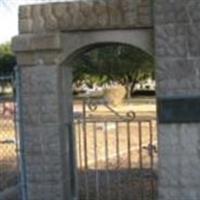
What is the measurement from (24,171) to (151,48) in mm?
2301

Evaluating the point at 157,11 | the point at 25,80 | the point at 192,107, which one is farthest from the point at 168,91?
the point at 25,80

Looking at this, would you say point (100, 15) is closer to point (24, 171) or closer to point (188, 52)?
point (188, 52)

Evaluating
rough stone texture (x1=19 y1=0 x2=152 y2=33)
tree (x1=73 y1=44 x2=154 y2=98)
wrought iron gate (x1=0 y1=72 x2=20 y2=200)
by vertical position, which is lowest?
wrought iron gate (x1=0 y1=72 x2=20 y2=200)

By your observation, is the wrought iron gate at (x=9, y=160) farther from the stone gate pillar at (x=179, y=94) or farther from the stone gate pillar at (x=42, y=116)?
the stone gate pillar at (x=179, y=94)

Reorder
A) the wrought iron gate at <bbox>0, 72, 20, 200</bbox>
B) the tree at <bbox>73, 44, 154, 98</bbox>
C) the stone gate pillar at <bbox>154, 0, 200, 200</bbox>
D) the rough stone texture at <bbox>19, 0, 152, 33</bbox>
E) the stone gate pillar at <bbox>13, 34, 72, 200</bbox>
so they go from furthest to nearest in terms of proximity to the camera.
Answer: the tree at <bbox>73, 44, 154, 98</bbox>, the wrought iron gate at <bbox>0, 72, 20, 200</bbox>, the stone gate pillar at <bbox>13, 34, 72, 200</bbox>, the rough stone texture at <bbox>19, 0, 152, 33</bbox>, the stone gate pillar at <bbox>154, 0, 200, 200</bbox>

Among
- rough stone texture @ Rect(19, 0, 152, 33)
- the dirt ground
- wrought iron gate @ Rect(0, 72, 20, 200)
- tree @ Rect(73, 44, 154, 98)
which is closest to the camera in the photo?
rough stone texture @ Rect(19, 0, 152, 33)

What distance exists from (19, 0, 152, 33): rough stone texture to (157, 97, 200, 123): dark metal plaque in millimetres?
949

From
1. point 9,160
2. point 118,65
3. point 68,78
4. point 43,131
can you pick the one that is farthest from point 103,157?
point 118,65

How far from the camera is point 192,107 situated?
845 cm

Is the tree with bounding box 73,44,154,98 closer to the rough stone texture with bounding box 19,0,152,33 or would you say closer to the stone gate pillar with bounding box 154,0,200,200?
the rough stone texture with bounding box 19,0,152,33

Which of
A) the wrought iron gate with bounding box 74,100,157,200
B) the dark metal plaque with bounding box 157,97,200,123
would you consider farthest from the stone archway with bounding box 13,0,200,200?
the wrought iron gate with bounding box 74,100,157,200

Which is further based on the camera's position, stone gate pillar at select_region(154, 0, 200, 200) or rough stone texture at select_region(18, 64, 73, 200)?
rough stone texture at select_region(18, 64, 73, 200)

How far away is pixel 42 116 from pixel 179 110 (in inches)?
69.5

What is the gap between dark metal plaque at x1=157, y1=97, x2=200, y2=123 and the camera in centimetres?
844
